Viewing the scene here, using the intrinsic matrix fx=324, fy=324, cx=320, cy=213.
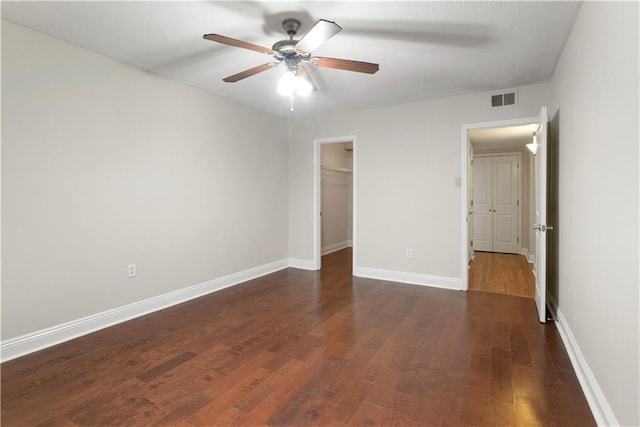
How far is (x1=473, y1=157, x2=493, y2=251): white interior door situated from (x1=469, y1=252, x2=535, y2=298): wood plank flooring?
56cm

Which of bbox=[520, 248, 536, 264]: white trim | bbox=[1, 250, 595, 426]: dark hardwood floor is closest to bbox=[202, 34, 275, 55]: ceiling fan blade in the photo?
bbox=[1, 250, 595, 426]: dark hardwood floor

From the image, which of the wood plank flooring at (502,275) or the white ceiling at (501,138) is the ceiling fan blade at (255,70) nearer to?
the white ceiling at (501,138)

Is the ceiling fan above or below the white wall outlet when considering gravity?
above

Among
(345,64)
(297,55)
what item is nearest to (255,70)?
(297,55)

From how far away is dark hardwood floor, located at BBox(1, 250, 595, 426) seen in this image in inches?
69.9

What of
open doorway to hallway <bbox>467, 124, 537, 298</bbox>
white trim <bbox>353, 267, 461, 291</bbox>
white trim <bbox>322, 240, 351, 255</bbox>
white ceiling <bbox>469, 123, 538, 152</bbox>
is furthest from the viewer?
white trim <bbox>322, 240, 351, 255</bbox>

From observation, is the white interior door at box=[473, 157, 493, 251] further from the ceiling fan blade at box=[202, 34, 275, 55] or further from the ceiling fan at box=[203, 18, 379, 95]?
the ceiling fan blade at box=[202, 34, 275, 55]

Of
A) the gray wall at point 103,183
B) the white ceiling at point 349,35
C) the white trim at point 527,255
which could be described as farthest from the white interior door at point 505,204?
the gray wall at point 103,183

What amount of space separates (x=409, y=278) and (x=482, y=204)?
12.0 ft

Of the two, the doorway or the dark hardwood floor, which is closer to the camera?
the dark hardwood floor

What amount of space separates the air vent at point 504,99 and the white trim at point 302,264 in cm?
333

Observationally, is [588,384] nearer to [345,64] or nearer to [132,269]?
[345,64]

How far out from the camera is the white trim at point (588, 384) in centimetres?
162

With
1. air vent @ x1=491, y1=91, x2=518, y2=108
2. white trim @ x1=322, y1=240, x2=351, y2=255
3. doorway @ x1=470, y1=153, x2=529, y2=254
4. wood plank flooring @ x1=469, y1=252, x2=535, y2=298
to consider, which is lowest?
wood plank flooring @ x1=469, y1=252, x2=535, y2=298
